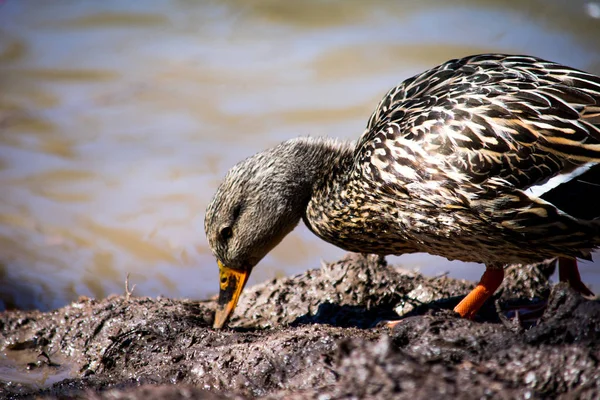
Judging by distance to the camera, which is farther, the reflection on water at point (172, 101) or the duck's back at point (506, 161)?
the reflection on water at point (172, 101)

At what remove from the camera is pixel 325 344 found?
4512mm

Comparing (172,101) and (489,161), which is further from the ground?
(489,161)

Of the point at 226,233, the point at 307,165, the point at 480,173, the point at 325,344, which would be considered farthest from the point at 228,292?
the point at 480,173

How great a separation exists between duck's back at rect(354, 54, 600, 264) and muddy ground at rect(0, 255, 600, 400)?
26.9 inches

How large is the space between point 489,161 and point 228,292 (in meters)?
2.22

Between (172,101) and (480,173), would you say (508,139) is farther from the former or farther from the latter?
(172,101)

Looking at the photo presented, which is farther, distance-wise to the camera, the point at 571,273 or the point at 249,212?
the point at 249,212

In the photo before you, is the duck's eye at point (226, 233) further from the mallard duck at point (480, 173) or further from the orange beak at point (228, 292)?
the orange beak at point (228, 292)

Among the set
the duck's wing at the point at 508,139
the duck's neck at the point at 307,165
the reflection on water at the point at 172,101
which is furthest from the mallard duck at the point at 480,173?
the reflection on water at the point at 172,101

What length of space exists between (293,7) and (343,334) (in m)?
8.80

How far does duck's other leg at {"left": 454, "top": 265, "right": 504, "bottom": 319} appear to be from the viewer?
207 inches

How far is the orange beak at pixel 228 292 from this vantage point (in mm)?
5855

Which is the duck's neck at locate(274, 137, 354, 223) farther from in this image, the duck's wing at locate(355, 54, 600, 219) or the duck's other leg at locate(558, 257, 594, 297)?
the duck's other leg at locate(558, 257, 594, 297)

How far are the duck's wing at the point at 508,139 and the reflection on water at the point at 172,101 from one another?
3.31 m
